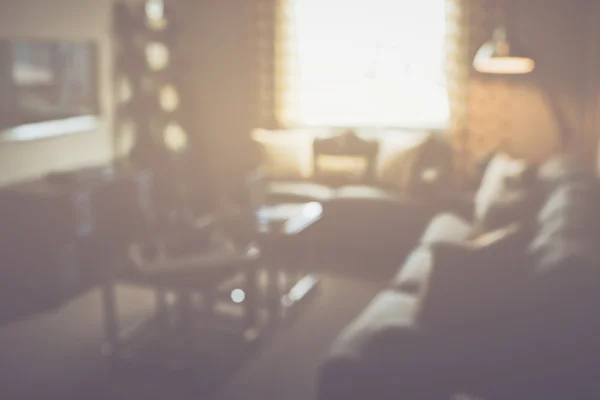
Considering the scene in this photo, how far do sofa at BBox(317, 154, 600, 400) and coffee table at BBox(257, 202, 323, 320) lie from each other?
145 cm

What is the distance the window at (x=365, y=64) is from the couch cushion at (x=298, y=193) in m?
0.93

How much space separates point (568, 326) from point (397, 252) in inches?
118

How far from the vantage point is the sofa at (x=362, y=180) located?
506cm

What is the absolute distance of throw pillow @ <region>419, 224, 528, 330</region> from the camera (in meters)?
2.27

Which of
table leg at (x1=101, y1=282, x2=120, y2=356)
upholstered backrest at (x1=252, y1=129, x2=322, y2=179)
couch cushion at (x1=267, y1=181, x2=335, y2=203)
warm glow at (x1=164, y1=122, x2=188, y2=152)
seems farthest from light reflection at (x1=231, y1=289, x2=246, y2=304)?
warm glow at (x1=164, y1=122, x2=188, y2=152)

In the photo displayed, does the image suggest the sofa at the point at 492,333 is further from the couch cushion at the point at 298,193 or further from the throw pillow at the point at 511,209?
the couch cushion at the point at 298,193

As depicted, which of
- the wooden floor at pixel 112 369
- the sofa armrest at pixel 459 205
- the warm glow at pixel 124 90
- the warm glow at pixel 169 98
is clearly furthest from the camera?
the warm glow at pixel 169 98

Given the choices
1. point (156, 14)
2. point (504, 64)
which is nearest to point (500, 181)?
point (504, 64)

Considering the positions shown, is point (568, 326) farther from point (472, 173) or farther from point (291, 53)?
Result: point (291, 53)

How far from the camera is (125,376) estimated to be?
10.6ft

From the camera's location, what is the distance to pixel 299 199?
17.5ft

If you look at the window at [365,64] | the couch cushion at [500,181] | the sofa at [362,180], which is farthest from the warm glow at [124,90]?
the couch cushion at [500,181]

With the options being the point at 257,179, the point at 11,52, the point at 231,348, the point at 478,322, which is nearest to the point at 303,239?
the point at 257,179

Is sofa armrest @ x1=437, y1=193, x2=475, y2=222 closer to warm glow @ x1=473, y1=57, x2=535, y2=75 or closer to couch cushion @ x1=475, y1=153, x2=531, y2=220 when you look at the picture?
couch cushion @ x1=475, y1=153, x2=531, y2=220
